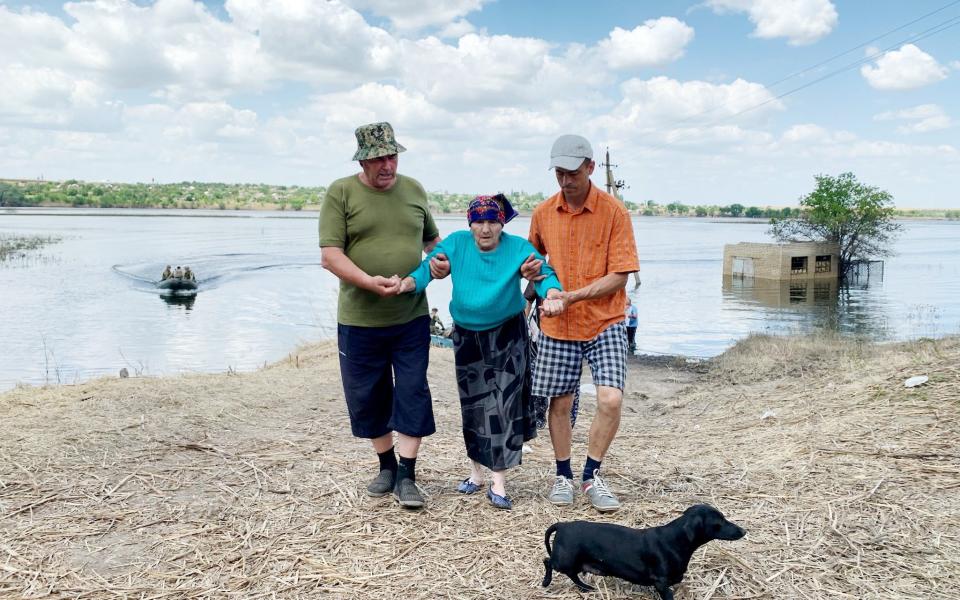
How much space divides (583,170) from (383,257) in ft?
4.31

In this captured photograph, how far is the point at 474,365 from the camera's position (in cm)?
428

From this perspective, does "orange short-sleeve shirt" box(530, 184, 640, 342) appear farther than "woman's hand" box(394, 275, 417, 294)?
Yes

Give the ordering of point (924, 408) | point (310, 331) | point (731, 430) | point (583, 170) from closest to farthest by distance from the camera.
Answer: point (583, 170), point (924, 408), point (731, 430), point (310, 331)

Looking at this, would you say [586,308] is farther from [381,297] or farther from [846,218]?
[846,218]

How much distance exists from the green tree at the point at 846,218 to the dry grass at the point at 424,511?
58.9m

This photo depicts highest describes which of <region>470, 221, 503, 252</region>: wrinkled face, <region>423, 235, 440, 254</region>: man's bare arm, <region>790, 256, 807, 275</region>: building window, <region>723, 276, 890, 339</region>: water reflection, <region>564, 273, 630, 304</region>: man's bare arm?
<region>470, 221, 503, 252</region>: wrinkled face

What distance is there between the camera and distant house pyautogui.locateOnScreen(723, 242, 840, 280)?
55.6 m

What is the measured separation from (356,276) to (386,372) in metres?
0.74

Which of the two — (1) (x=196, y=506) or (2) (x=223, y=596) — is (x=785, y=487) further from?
(1) (x=196, y=506)

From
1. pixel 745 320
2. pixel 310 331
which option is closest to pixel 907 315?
pixel 745 320

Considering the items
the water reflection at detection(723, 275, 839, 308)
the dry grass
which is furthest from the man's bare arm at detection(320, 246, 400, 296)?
the water reflection at detection(723, 275, 839, 308)

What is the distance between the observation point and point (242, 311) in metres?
37.4

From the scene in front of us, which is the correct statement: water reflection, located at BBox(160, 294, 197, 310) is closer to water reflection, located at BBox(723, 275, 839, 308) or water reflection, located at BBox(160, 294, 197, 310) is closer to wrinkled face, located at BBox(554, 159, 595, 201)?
water reflection, located at BBox(723, 275, 839, 308)

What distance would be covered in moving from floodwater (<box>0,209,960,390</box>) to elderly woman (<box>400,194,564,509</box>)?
12.5 metres
